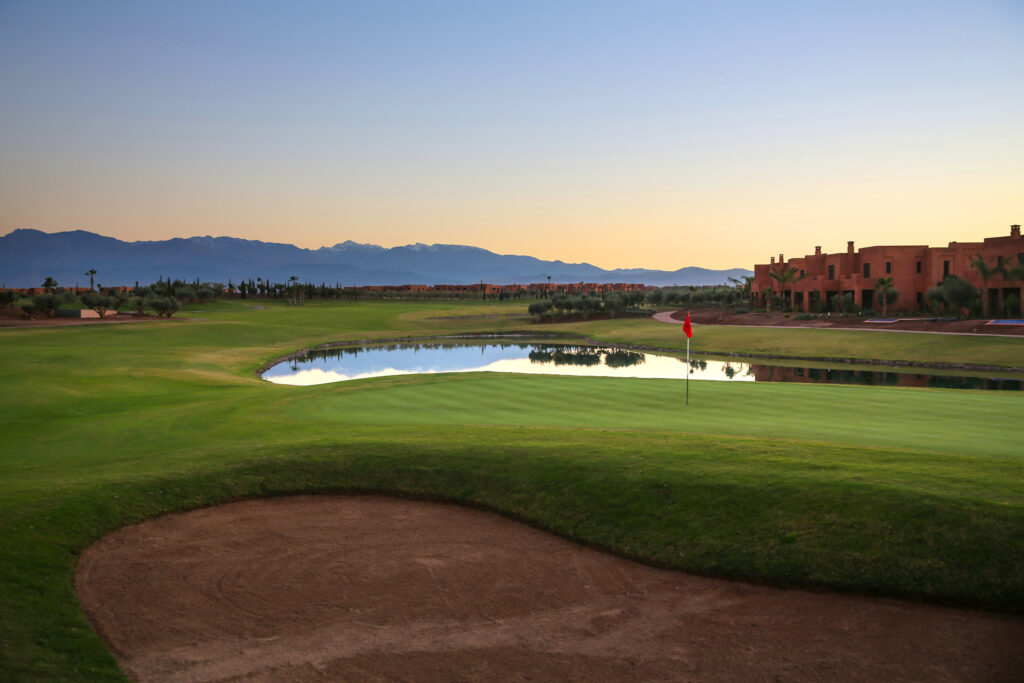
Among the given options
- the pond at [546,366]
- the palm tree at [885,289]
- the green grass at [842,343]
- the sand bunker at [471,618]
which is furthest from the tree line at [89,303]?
the palm tree at [885,289]

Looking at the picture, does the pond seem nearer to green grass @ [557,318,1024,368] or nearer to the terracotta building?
green grass @ [557,318,1024,368]

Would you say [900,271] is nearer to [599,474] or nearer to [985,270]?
[985,270]

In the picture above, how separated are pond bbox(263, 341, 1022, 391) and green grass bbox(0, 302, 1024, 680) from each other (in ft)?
61.0

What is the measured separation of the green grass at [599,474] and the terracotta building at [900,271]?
50.0 metres

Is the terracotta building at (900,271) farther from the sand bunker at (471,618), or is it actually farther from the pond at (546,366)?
the sand bunker at (471,618)

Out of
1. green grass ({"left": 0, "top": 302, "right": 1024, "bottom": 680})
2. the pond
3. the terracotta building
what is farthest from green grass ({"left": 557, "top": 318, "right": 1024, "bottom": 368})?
green grass ({"left": 0, "top": 302, "right": 1024, "bottom": 680})

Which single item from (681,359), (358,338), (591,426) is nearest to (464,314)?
(358,338)

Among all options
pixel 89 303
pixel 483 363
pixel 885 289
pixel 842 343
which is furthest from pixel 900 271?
pixel 89 303

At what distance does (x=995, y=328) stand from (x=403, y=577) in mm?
61573

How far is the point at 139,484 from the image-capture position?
11492mm

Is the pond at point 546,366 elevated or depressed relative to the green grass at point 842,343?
depressed

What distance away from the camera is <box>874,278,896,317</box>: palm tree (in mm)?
70938

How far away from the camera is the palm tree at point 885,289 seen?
233 feet

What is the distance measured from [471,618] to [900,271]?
80.2 metres
